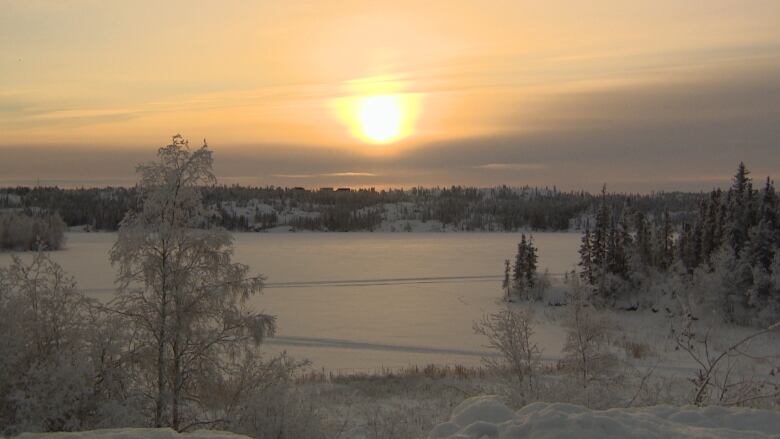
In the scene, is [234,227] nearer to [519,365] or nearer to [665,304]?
[665,304]

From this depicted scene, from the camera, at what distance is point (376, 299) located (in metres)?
40.2

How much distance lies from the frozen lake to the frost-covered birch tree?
11315 mm

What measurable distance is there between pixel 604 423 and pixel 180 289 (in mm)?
8458

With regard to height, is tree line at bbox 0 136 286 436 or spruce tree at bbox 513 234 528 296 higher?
tree line at bbox 0 136 286 436

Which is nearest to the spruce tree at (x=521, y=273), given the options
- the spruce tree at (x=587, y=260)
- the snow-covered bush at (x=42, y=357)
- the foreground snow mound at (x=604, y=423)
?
the spruce tree at (x=587, y=260)

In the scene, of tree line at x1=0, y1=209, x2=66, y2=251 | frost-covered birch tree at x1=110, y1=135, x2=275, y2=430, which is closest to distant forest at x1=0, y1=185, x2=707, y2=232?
tree line at x1=0, y1=209, x2=66, y2=251

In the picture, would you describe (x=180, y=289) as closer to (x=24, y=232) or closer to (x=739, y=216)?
(x=739, y=216)

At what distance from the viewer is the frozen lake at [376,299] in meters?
26.2

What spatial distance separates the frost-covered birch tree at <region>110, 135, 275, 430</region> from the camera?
38.5 feet

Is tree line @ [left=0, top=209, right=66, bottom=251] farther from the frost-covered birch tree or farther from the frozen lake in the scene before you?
the frost-covered birch tree

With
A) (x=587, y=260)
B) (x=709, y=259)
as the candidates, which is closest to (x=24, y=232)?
(x=587, y=260)

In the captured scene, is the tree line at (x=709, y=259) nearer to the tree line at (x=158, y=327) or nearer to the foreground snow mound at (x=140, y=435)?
the tree line at (x=158, y=327)

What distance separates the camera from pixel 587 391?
1143cm

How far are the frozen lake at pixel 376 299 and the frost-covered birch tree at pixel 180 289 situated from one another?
37.1ft
